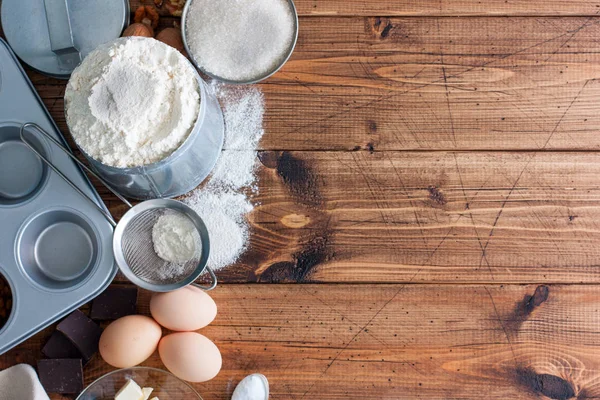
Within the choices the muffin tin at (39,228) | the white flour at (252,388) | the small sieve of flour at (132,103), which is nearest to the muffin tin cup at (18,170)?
the muffin tin at (39,228)

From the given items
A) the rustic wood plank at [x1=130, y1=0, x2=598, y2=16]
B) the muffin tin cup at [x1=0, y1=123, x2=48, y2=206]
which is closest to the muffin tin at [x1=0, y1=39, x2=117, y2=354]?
the muffin tin cup at [x1=0, y1=123, x2=48, y2=206]

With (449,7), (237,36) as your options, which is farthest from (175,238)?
(449,7)

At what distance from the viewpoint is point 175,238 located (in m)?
Result: 1.01

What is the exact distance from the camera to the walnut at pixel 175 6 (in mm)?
1096

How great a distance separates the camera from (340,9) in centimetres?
112

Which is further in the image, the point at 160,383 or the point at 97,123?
the point at 160,383

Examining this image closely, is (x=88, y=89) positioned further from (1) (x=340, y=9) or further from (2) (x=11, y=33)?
(1) (x=340, y=9)

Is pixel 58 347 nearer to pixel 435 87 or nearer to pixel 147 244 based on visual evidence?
pixel 147 244

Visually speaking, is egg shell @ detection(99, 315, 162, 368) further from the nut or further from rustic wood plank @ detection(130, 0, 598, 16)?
rustic wood plank @ detection(130, 0, 598, 16)

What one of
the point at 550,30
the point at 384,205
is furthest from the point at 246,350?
the point at 550,30

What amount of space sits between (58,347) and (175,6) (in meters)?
0.71

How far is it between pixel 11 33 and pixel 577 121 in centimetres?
114

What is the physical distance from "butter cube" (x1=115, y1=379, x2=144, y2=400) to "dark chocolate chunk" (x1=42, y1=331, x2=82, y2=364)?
12 cm

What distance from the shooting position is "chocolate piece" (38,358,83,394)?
1021 millimetres
